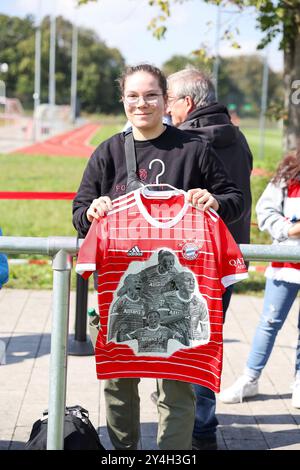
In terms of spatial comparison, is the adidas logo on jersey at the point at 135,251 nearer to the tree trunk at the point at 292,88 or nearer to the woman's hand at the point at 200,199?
the woman's hand at the point at 200,199

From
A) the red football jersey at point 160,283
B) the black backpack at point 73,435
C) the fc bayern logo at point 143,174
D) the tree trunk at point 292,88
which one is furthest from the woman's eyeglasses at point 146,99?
the tree trunk at point 292,88

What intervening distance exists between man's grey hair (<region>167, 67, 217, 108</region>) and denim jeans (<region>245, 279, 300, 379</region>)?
4.13 ft

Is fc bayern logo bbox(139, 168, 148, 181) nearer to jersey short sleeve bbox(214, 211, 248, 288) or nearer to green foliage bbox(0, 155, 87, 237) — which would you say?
jersey short sleeve bbox(214, 211, 248, 288)

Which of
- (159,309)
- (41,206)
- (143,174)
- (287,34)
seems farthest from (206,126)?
(41,206)

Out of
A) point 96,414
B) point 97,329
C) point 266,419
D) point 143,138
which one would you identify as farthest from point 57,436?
point 266,419

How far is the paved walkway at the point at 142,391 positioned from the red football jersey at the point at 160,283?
1.24 meters

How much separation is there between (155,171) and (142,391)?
2.19 meters

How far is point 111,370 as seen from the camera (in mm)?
3062

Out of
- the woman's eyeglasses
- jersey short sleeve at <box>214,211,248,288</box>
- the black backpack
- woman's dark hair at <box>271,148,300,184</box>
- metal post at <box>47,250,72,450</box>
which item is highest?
the woman's eyeglasses

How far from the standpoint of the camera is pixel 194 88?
4.06 m

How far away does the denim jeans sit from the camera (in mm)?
4680

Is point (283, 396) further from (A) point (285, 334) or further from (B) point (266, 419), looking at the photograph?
(A) point (285, 334)

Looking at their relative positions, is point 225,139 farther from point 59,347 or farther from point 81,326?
point 81,326

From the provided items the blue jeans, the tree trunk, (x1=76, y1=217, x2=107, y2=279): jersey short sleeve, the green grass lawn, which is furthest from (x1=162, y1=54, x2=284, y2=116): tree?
(x1=76, y1=217, x2=107, y2=279): jersey short sleeve
